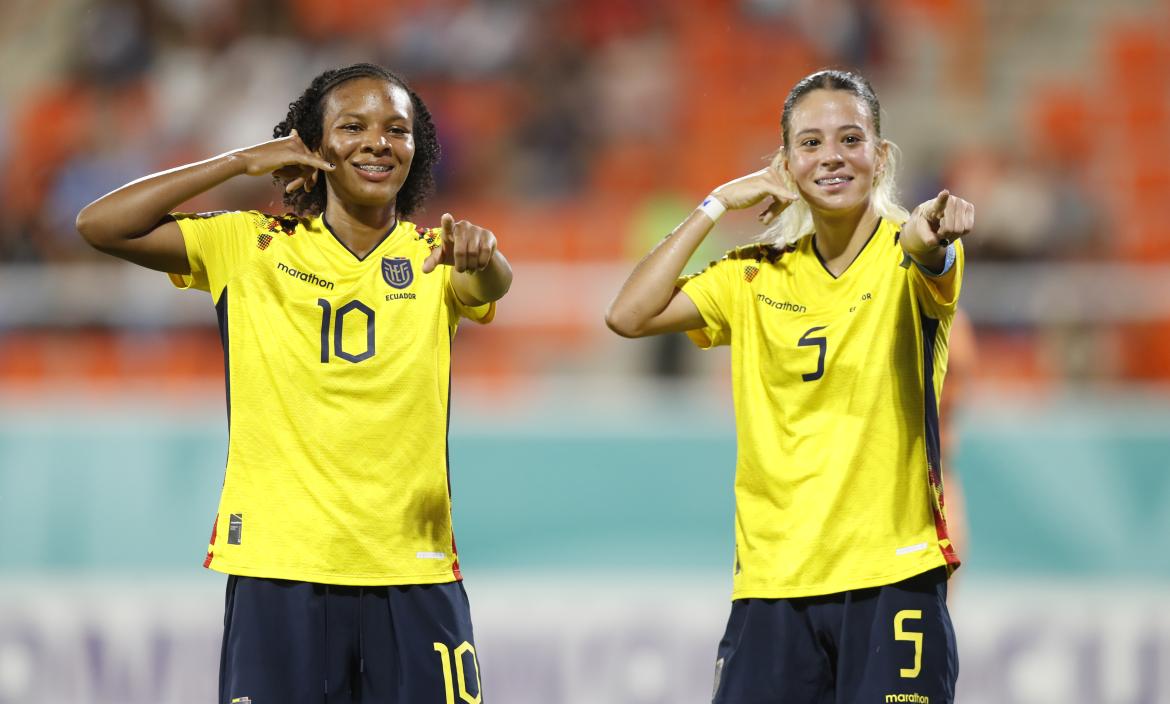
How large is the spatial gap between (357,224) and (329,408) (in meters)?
0.55

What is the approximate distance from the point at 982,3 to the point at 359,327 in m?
10.7

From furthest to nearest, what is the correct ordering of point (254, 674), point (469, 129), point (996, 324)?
point (469, 129)
point (996, 324)
point (254, 674)

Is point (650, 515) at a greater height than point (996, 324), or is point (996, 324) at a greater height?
point (996, 324)

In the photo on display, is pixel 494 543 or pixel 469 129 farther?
pixel 469 129

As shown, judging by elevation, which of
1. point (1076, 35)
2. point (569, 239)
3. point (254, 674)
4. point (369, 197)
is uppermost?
point (1076, 35)

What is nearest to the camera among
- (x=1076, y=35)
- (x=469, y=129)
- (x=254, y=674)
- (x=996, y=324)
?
(x=254, y=674)

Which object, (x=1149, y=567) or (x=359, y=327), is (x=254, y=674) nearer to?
(x=359, y=327)

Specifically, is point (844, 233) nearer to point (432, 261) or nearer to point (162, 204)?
point (432, 261)

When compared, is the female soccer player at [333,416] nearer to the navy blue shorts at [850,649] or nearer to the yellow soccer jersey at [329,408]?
the yellow soccer jersey at [329,408]

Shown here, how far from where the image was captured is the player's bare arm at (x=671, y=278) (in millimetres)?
4422

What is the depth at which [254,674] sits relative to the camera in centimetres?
403

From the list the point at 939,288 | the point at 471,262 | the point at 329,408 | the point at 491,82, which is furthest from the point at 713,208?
the point at 491,82

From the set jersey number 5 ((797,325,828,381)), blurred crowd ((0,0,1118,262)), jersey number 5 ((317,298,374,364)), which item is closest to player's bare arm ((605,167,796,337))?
jersey number 5 ((797,325,828,381))

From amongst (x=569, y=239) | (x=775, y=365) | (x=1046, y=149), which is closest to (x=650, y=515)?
(x=775, y=365)
